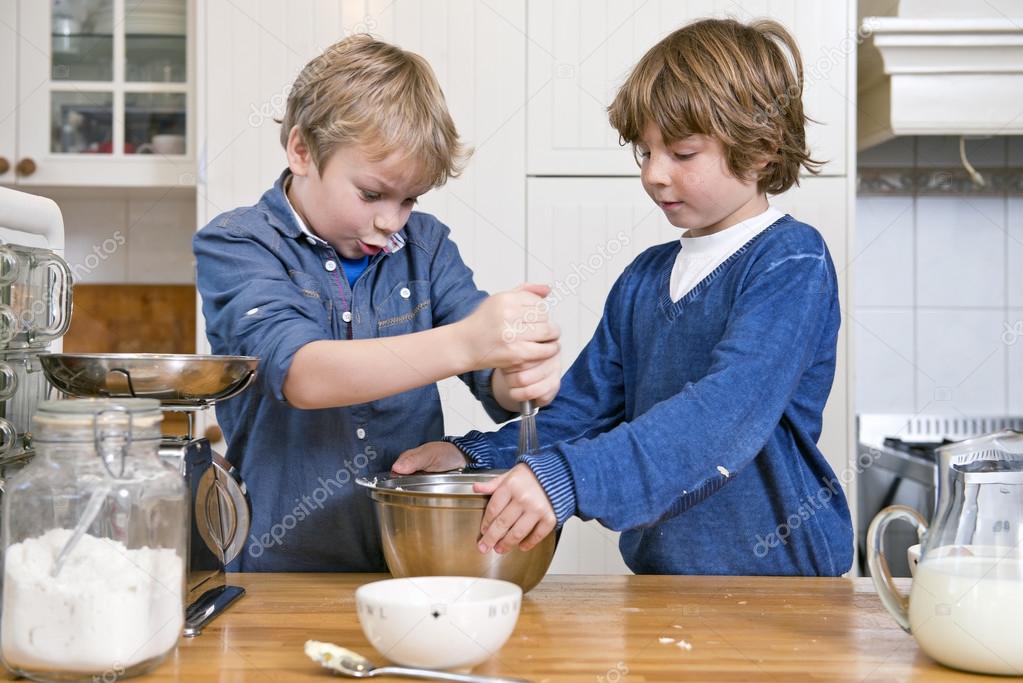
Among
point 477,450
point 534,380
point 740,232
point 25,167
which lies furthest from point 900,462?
point 25,167

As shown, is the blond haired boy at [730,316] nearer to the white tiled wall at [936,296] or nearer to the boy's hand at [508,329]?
the boy's hand at [508,329]

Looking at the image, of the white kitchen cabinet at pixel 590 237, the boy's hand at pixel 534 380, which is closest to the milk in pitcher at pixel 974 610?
the boy's hand at pixel 534 380

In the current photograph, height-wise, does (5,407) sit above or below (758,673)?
above

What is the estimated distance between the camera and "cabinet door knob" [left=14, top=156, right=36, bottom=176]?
86.5 inches

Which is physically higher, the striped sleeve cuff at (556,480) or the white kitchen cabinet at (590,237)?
the white kitchen cabinet at (590,237)

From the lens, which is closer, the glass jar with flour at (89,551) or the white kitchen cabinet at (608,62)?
Result: the glass jar with flour at (89,551)

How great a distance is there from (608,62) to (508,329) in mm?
1280

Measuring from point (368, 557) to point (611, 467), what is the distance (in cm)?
39

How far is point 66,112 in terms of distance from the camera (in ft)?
7.36

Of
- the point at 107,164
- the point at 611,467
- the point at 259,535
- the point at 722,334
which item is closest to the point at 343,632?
the point at 611,467

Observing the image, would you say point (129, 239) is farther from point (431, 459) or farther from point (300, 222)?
point (431, 459)

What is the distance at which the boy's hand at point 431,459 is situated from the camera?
986mm

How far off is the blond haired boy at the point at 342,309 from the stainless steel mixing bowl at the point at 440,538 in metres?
0.12

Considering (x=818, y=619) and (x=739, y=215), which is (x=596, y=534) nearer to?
(x=739, y=215)
